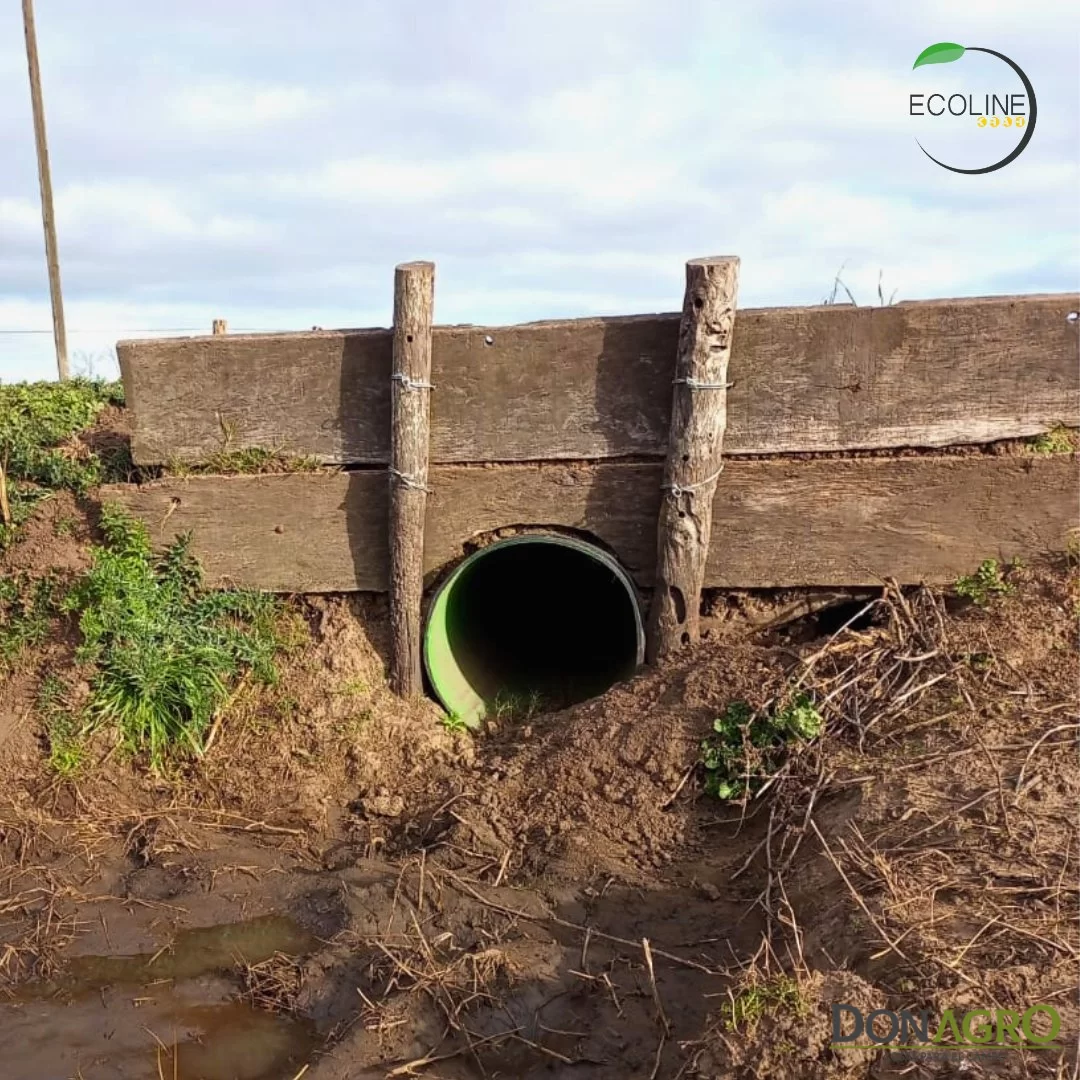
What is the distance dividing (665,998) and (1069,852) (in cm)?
141

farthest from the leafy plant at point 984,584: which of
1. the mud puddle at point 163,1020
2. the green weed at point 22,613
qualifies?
the green weed at point 22,613

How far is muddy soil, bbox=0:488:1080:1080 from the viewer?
301 cm

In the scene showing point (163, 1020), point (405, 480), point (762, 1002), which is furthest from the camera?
point (405, 480)

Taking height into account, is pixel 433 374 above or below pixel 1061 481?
above

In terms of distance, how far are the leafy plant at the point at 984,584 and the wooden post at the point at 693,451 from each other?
1.25 metres

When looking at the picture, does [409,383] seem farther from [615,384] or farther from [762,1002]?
[762,1002]

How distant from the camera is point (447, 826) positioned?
177 inches

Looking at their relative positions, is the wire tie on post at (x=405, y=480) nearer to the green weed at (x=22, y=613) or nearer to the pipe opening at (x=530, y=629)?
the pipe opening at (x=530, y=629)

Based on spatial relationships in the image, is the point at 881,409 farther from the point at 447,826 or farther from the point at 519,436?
the point at 447,826

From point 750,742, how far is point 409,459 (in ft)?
7.28

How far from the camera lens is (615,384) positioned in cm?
508

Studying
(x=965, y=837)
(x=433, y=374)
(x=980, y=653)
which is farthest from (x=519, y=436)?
(x=965, y=837)

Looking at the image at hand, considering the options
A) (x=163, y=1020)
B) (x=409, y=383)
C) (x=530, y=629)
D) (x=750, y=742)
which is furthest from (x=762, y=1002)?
(x=530, y=629)

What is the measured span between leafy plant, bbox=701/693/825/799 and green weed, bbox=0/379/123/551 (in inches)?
149
